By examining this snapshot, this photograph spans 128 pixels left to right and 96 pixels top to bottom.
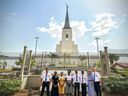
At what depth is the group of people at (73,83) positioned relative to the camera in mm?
4004

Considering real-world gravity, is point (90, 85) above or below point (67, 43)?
below

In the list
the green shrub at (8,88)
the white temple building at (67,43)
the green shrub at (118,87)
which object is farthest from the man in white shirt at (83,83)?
the white temple building at (67,43)

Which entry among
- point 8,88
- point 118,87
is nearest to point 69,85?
point 118,87

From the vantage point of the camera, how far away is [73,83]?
14.2 feet

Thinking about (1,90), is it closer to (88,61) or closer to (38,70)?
(38,70)

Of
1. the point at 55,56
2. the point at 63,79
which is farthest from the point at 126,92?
the point at 55,56

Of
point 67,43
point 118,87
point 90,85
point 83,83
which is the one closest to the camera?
point 90,85

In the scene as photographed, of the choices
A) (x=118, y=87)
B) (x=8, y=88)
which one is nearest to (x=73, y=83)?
(x=118, y=87)

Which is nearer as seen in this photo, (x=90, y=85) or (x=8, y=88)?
(x=90, y=85)

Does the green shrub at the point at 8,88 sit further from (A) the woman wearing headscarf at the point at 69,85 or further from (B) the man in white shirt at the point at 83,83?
(B) the man in white shirt at the point at 83,83

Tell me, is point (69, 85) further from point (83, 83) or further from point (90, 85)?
point (90, 85)

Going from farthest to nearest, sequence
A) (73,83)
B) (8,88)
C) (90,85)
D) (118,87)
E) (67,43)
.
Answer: (67,43), (118,87), (8,88), (73,83), (90,85)

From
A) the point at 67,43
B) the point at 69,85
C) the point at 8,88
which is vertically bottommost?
the point at 8,88

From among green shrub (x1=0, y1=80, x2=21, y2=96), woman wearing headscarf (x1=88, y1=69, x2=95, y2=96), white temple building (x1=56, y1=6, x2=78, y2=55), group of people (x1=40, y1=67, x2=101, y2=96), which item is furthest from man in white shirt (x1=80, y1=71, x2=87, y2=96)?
white temple building (x1=56, y1=6, x2=78, y2=55)
